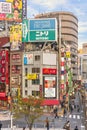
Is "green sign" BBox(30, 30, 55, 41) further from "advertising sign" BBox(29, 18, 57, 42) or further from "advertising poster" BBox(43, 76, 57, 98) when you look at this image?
"advertising poster" BBox(43, 76, 57, 98)

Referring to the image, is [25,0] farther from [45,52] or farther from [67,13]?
[67,13]

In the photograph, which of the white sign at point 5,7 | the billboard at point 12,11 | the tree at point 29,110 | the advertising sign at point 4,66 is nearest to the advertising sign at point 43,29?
the advertising sign at point 4,66

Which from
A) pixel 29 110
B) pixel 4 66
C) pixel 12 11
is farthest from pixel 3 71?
pixel 29 110

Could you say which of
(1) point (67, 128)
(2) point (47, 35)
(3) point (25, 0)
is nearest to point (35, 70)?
(2) point (47, 35)

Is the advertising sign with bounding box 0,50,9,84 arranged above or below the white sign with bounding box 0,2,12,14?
below

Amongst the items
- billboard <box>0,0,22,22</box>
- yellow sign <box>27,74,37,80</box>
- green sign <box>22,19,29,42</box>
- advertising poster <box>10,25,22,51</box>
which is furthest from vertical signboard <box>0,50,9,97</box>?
billboard <box>0,0,22,22</box>

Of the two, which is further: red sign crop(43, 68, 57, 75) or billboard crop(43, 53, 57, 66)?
billboard crop(43, 53, 57, 66)
